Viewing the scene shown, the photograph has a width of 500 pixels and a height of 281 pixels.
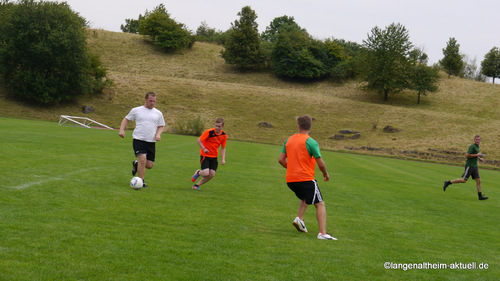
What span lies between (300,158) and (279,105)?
205ft

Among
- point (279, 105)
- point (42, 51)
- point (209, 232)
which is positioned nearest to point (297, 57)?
point (279, 105)

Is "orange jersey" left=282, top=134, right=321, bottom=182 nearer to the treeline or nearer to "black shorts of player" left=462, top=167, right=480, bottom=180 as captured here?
"black shorts of player" left=462, top=167, right=480, bottom=180

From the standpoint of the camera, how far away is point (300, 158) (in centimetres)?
775

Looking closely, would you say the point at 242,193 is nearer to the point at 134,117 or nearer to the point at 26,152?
the point at 134,117

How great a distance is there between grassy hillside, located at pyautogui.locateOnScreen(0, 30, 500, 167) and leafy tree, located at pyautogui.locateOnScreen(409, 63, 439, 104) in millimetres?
3177

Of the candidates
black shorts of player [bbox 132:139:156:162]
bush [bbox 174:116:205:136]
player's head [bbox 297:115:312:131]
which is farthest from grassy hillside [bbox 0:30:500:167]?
player's head [bbox 297:115:312:131]

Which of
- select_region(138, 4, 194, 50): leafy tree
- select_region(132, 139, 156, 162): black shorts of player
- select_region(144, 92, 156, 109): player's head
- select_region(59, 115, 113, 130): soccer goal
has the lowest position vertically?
select_region(59, 115, 113, 130): soccer goal

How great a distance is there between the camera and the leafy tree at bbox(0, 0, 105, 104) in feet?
185

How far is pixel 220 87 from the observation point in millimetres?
76250

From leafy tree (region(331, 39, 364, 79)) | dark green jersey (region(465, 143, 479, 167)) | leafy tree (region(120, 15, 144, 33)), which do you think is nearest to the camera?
dark green jersey (region(465, 143, 479, 167))

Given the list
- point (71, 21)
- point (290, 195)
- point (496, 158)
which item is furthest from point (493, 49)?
point (290, 195)

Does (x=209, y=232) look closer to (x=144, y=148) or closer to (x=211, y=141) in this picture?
(x=144, y=148)

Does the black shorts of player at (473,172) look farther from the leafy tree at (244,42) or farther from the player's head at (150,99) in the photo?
the leafy tree at (244,42)

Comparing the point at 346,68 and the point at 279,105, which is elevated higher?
the point at 346,68
